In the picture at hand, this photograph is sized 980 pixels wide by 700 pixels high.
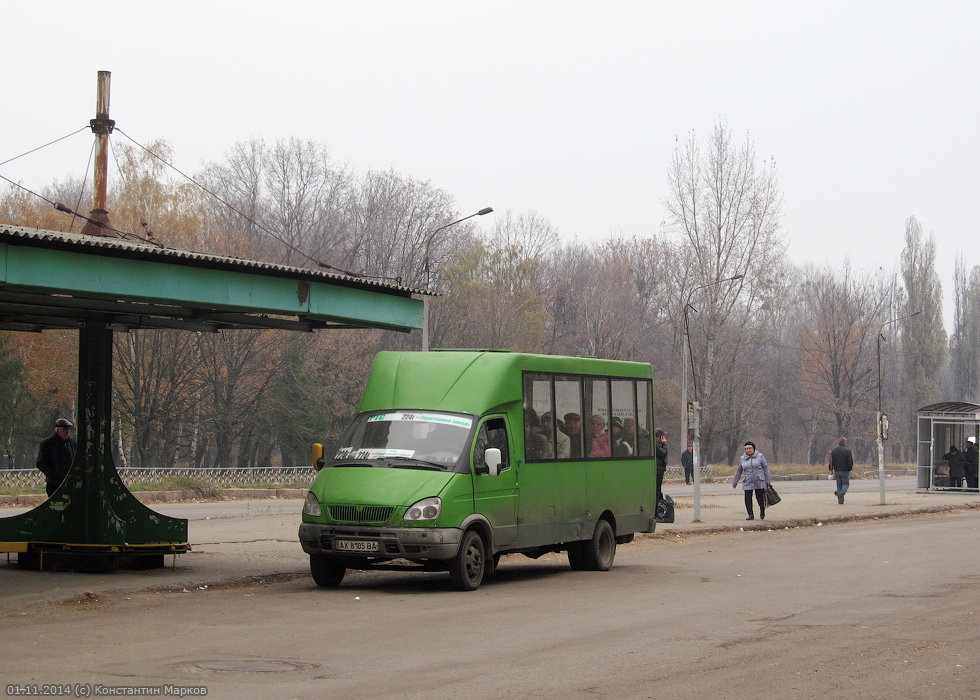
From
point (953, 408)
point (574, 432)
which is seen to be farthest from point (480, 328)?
point (574, 432)

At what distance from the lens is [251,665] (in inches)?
307

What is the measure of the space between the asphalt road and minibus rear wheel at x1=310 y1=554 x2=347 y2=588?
22 cm

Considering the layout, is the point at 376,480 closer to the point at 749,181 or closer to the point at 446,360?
the point at 446,360

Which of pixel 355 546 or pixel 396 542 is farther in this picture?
pixel 355 546

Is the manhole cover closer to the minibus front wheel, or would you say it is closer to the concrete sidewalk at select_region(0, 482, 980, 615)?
the concrete sidewalk at select_region(0, 482, 980, 615)

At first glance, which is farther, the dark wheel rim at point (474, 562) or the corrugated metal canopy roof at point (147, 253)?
the dark wheel rim at point (474, 562)

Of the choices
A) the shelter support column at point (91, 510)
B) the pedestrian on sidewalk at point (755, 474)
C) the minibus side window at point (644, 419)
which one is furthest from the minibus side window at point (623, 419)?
the pedestrian on sidewalk at point (755, 474)

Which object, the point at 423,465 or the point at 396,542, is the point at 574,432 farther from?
the point at 396,542

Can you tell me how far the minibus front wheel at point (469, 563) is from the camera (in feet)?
40.4

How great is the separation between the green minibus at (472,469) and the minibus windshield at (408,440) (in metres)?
0.01

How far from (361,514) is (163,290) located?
330 centimetres

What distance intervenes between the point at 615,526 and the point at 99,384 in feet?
23.1

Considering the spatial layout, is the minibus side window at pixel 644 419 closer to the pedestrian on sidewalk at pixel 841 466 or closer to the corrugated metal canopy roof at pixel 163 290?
the corrugated metal canopy roof at pixel 163 290

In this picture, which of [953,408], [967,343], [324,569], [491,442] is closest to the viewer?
[324,569]
